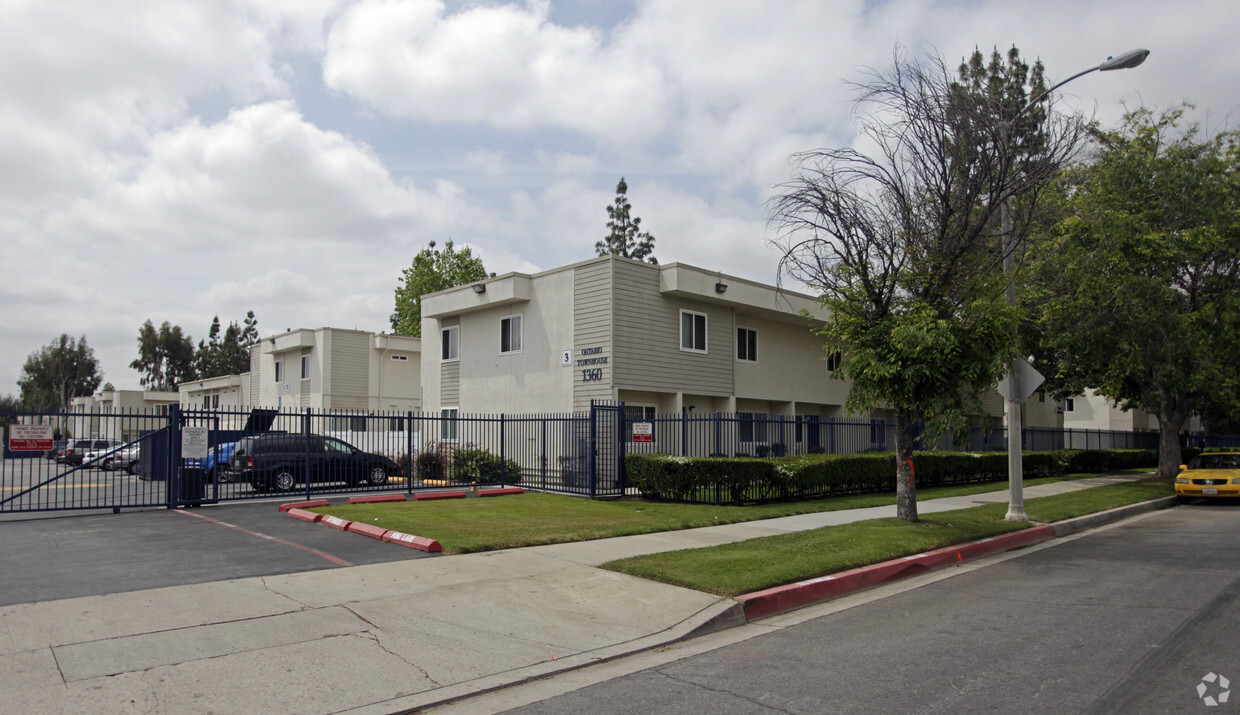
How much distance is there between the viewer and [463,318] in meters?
28.2

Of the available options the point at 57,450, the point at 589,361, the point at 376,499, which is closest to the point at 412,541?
the point at 376,499

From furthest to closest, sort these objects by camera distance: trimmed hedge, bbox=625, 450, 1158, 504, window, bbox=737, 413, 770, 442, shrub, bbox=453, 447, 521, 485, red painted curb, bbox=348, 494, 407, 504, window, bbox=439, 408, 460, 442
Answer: window, bbox=439, 408, 460, 442, shrub, bbox=453, 447, 521, 485, window, bbox=737, 413, 770, 442, trimmed hedge, bbox=625, 450, 1158, 504, red painted curb, bbox=348, 494, 407, 504

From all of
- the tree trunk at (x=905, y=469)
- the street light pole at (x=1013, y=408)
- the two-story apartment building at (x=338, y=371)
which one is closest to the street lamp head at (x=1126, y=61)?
the street light pole at (x=1013, y=408)

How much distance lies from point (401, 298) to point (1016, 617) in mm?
48834

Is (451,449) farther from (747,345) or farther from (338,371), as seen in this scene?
(338,371)

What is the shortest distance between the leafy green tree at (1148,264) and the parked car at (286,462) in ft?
63.6

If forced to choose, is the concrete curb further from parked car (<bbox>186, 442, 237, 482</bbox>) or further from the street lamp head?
parked car (<bbox>186, 442, 237, 482</bbox>)

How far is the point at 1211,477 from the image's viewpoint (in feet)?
68.4

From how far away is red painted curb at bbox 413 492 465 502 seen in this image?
16781 mm

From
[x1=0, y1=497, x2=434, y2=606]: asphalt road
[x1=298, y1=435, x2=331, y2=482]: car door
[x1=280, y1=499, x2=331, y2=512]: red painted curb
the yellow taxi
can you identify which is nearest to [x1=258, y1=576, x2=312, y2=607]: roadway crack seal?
[x1=0, y1=497, x2=434, y2=606]: asphalt road

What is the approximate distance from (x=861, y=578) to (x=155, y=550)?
29.6ft

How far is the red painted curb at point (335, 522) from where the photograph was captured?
40.7ft

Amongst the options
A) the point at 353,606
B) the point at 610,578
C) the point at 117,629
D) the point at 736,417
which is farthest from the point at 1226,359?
the point at 117,629

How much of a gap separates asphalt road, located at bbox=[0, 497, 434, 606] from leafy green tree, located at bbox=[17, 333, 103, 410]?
94.1 meters
